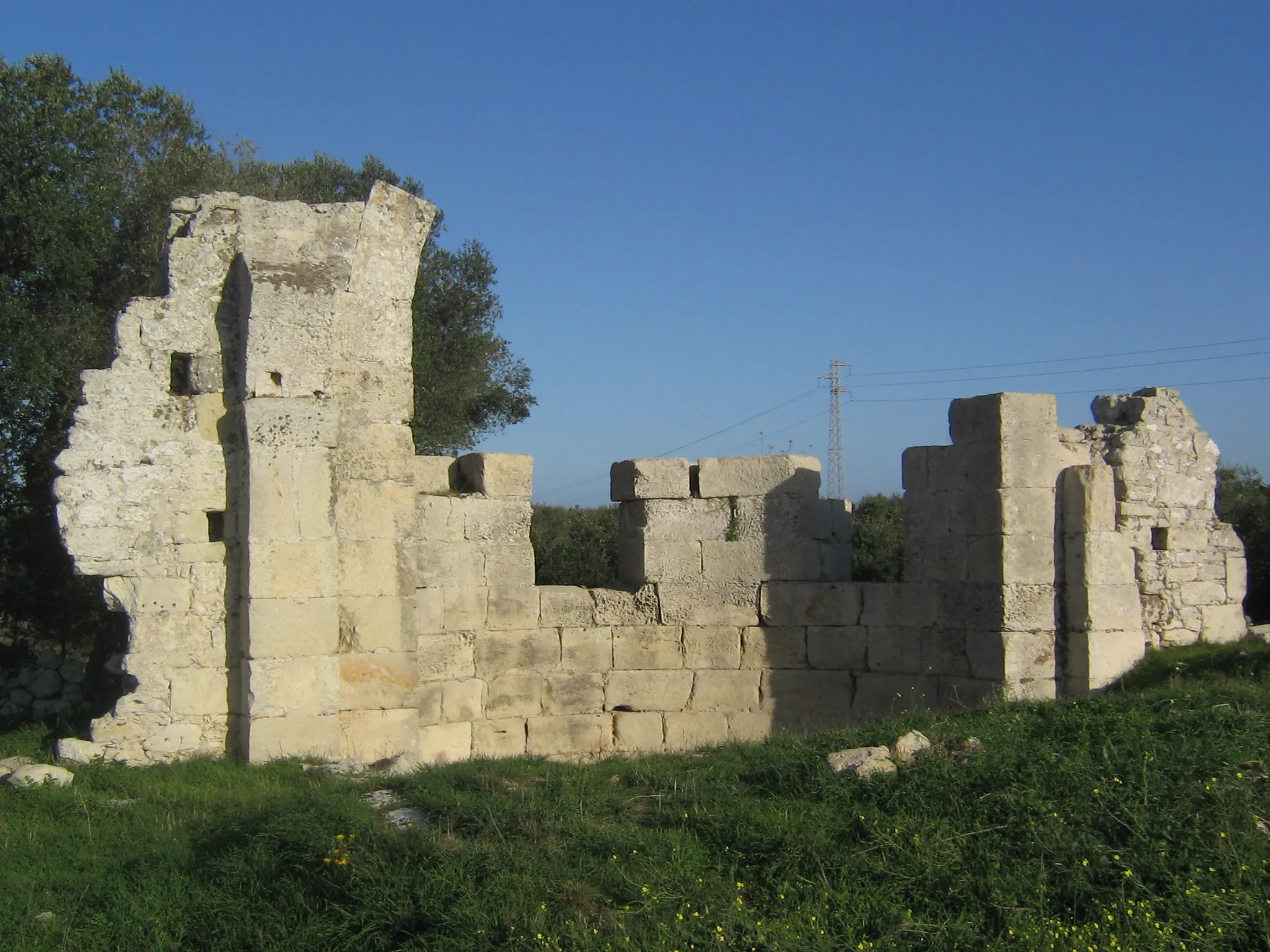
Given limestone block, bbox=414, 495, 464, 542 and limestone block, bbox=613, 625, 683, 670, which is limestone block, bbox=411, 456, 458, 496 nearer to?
limestone block, bbox=414, 495, 464, 542

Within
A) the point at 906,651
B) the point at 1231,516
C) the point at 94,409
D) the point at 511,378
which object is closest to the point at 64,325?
the point at 94,409

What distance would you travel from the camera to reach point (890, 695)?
10594 millimetres

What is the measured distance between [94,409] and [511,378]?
952 centimetres

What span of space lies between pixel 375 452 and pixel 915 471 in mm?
4655

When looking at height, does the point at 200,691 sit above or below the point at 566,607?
below

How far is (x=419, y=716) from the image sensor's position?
966 centimetres

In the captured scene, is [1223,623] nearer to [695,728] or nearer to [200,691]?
[695,728]

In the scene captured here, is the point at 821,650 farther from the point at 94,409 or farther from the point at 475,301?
the point at 475,301

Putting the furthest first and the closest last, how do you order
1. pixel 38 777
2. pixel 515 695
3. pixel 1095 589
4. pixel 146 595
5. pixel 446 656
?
1. pixel 515 695
2. pixel 446 656
3. pixel 1095 589
4. pixel 146 595
5. pixel 38 777

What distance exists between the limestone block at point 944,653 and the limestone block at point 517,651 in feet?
10.7

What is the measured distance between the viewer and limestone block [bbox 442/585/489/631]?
10008mm

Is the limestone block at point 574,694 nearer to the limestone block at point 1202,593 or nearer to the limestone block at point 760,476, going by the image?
the limestone block at point 760,476

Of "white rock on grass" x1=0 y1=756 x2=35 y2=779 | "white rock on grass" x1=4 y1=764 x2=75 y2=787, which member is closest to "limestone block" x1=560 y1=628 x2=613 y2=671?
"white rock on grass" x1=4 y1=764 x2=75 y2=787

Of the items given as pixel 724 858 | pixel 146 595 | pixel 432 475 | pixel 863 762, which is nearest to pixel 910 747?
pixel 863 762
